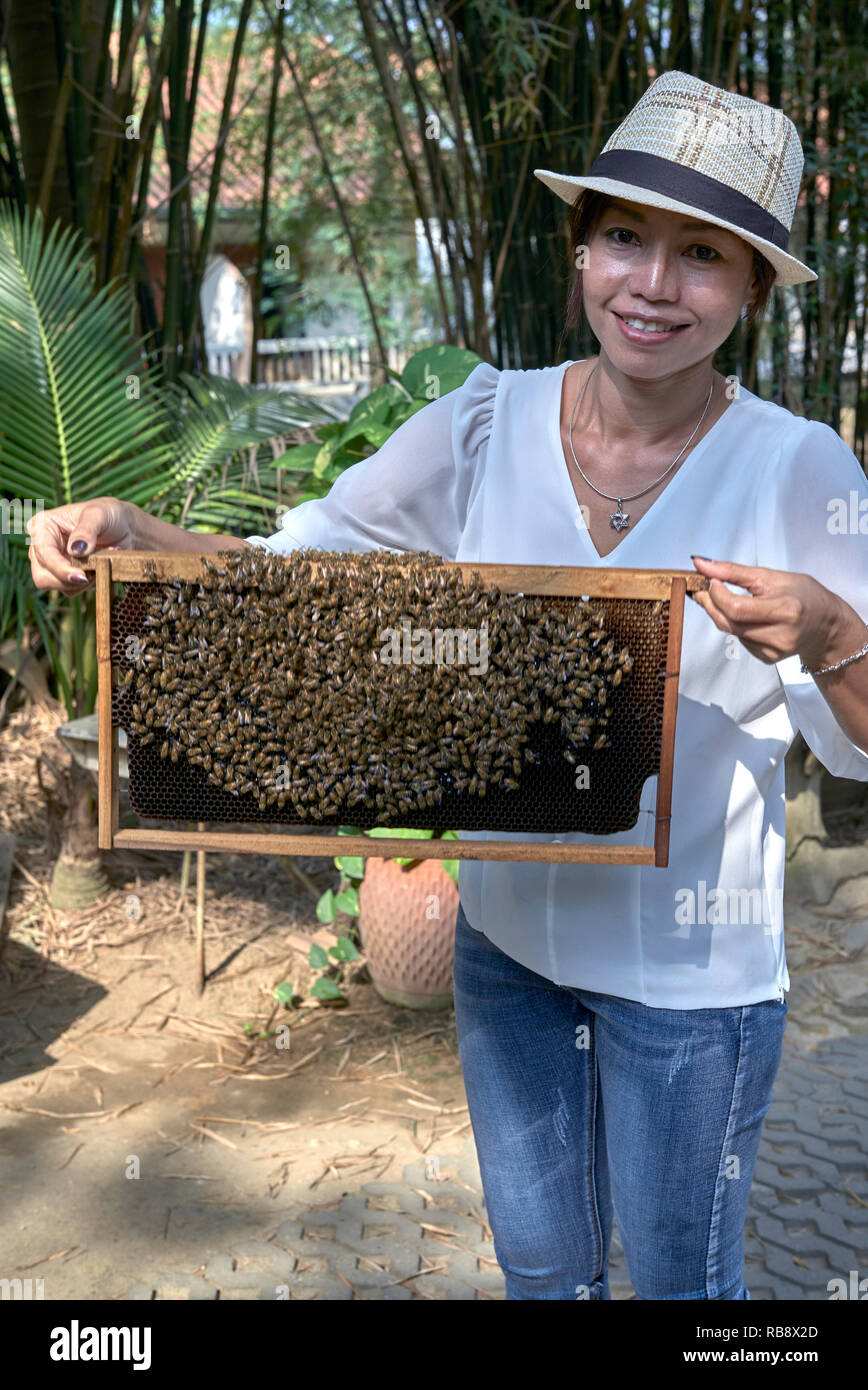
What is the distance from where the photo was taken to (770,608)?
1.48 m

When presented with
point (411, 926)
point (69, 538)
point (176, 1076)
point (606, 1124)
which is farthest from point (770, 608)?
point (176, 1076)

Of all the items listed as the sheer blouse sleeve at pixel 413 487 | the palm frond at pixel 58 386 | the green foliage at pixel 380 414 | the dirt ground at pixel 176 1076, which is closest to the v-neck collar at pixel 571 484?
the sheer blouse sleeve at pixel 413 487

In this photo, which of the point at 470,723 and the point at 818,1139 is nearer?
the point at 470,723

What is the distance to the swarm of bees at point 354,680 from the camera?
1719 mm

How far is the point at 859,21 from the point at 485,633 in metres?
5.05

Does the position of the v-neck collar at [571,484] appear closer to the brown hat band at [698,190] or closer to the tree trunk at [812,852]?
the brown hat band at [698,190]

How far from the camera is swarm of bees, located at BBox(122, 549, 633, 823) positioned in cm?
172

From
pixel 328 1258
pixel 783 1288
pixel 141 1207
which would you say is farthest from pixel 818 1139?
pixel 141 1207

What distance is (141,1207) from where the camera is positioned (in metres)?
3.44

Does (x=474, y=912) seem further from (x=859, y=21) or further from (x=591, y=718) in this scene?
(x=859, y=21)

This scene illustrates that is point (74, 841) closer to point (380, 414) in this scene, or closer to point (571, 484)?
point (380, 414)

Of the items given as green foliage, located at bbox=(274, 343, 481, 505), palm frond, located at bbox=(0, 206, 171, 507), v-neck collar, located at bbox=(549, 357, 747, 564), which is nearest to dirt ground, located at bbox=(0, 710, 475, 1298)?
palm frond, located at bbox=(0, 206, 171, 507)

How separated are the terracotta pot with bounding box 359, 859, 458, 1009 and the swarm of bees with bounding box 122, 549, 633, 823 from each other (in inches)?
99.3

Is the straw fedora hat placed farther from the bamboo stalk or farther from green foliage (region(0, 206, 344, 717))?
the bamboo stalk
